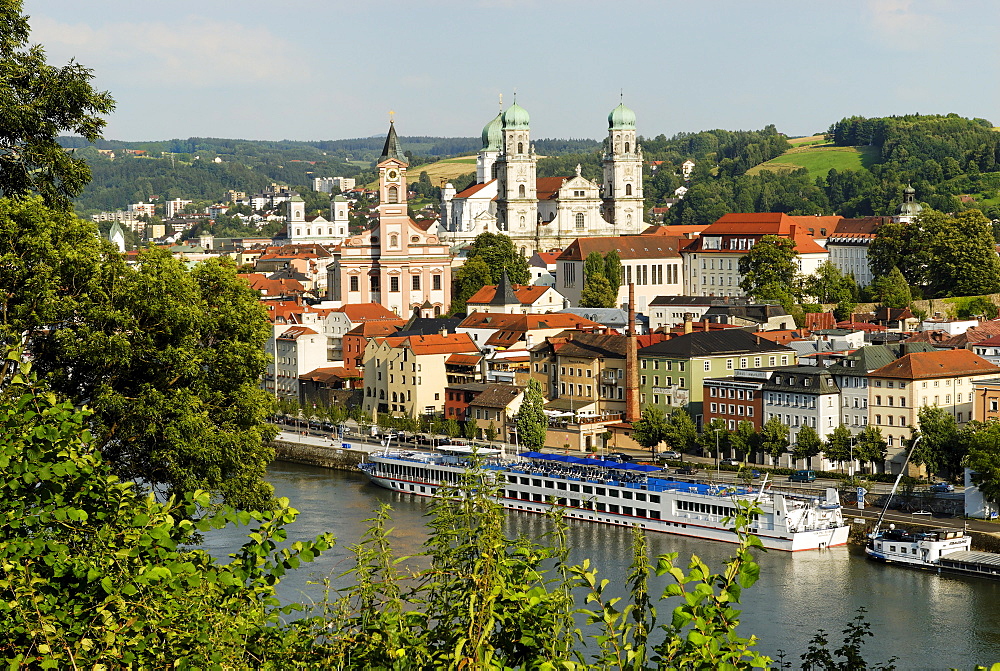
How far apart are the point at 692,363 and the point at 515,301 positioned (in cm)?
1502

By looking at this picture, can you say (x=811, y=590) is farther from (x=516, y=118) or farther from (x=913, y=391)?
(x=516, y=118)

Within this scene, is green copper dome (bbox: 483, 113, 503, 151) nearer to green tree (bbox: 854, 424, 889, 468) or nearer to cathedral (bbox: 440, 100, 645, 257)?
cathedral (bbox: 440, 100, 645, 257)

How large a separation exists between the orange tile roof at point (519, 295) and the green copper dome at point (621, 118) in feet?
72.0

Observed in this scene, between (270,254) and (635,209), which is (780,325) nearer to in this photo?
(635,209)

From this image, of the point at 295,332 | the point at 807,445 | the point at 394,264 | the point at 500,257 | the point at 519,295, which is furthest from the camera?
the point at 500,257

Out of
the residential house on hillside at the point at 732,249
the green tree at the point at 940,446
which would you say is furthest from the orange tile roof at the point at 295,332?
the green tree at the point at 940,446

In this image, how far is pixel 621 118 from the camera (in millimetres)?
70500

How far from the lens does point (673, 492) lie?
26.6 metres

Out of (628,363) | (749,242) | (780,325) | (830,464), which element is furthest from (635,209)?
(830,464)

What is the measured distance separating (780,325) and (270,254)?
41189 millimetres

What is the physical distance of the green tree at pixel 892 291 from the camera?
1879 inches

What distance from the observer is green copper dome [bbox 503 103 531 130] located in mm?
70875

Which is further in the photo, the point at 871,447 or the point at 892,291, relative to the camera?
the point at 892,291

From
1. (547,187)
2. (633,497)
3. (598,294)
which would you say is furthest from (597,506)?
(547,187)
